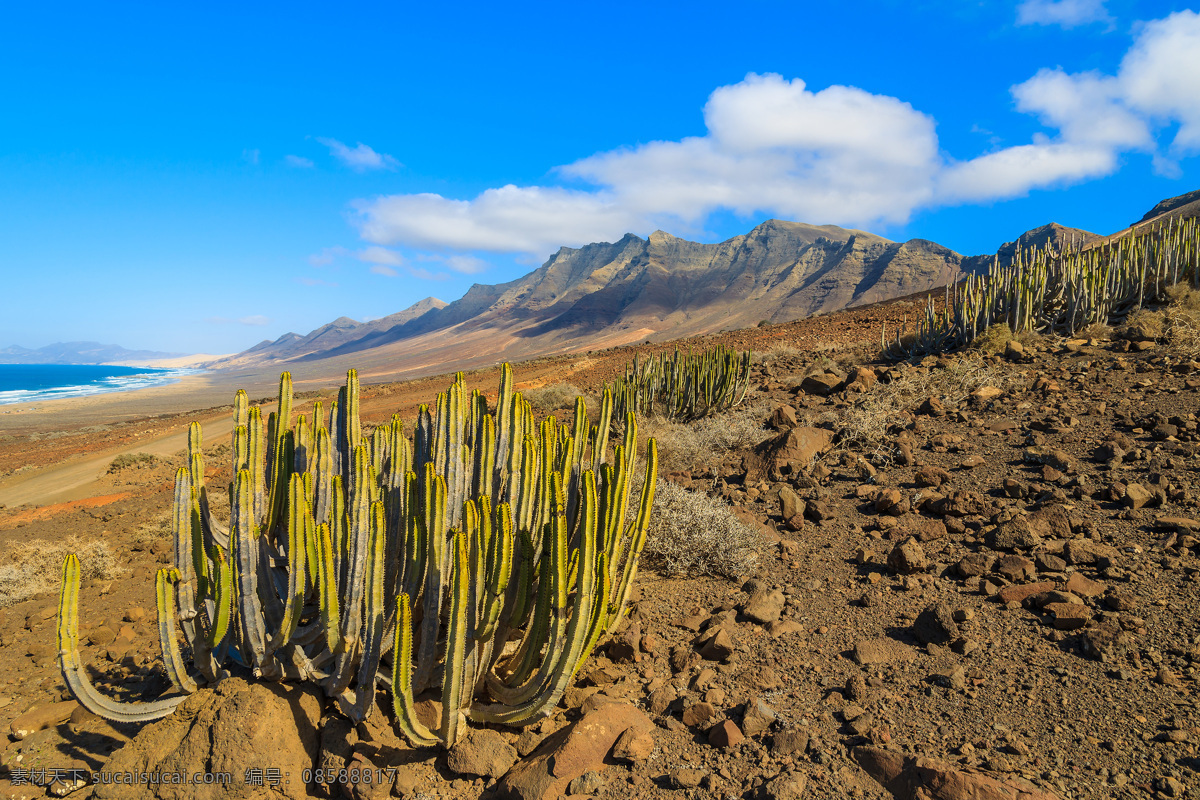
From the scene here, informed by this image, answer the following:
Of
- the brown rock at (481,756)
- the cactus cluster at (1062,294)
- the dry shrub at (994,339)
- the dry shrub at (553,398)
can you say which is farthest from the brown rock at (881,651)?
the dry shrub at (553,398)

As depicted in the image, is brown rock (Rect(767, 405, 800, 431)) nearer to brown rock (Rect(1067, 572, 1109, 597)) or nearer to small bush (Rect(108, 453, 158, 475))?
brown rock (Rect(1067, 572, 1109, 597))

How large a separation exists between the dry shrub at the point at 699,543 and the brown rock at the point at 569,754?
6.02 feet

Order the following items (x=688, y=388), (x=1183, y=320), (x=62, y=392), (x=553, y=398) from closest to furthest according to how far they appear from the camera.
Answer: (x=1183, y=320), (x=688, y=388), (x=553, y=398), (x=62, y=392)

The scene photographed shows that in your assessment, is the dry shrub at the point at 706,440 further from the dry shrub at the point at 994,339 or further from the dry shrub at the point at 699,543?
the dry shrub at the point at 994,339

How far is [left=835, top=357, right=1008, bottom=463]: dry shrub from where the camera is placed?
7.10 m

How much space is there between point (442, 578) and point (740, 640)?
1.91m

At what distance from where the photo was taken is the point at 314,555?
3223 mm

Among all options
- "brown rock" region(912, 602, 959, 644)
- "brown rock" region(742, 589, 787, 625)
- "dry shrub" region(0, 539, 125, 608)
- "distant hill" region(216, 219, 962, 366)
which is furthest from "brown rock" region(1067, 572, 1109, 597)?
"distant hill" region(216, 219, 962, 366)

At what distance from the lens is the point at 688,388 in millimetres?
10922

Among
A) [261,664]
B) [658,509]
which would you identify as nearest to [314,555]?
[261,664]

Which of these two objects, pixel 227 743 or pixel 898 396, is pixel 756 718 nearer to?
pixel 227 743

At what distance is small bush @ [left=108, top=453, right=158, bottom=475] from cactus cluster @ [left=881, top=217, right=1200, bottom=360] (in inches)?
707

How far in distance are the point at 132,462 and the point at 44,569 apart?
10687mm

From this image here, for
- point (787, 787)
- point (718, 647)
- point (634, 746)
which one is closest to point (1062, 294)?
point (718, 647)
